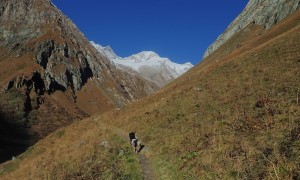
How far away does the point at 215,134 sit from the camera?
22062mm

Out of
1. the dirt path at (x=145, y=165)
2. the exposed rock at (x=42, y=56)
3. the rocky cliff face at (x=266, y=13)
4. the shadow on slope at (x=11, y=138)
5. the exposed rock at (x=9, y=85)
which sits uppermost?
the exposed rock at (x=42, y=56)

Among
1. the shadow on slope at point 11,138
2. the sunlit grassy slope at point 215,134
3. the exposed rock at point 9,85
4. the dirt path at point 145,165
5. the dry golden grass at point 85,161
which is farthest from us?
the exposed rock at point 9,85

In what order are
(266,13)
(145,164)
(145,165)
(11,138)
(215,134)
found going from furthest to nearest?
(11,138) → (266,13) → (145,164) → (145,165) → (215,134)

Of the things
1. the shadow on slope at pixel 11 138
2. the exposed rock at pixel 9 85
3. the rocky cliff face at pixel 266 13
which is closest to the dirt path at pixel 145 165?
the rocky cliff face at pixel 266 13

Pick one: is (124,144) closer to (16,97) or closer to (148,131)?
(148,131)

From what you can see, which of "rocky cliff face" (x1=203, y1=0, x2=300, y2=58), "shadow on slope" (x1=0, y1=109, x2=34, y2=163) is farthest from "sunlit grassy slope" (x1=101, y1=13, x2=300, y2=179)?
"shadow on slope" (x1=0, y1=109, x2=34, y2=163)

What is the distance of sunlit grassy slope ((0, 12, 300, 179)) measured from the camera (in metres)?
15.8

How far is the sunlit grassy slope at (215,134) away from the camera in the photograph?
15.8 m

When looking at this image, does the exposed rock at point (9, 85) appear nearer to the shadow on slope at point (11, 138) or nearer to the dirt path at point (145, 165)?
the shadow on slope at point (11, 138)

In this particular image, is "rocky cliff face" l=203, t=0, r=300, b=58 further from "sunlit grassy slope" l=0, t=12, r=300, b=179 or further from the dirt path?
the dirt path

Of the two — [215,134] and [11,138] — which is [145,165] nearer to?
[215,134]

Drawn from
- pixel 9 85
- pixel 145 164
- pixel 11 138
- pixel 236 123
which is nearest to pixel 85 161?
pixel 145 164

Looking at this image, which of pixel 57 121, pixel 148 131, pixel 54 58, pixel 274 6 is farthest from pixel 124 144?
pixel 54 58

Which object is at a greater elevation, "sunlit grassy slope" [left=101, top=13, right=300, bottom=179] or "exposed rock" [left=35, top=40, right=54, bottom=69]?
"exposed rock" [left=35, top=40, right=54, bottom=69]
